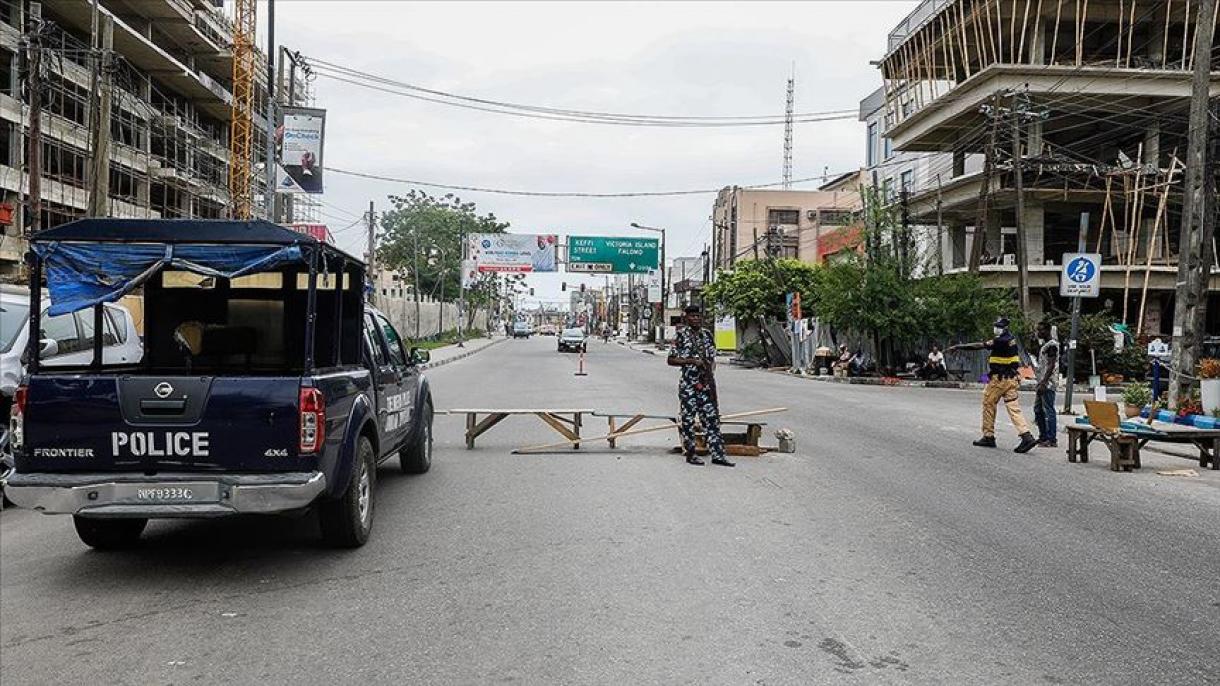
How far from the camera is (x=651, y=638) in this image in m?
4.90

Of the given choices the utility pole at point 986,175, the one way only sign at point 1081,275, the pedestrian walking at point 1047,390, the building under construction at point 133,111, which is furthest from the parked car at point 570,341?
the pedestrian walking at point 1047,390

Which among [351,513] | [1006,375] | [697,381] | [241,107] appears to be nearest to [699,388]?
[697,381]

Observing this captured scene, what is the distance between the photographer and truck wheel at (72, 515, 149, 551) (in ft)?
21.7

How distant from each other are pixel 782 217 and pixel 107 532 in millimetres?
67723

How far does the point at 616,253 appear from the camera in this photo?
5356cm

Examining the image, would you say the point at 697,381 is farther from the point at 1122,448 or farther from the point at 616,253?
the point at 616,253

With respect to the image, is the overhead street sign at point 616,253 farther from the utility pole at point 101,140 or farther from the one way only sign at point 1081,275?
the one way only sign at point 1081,275

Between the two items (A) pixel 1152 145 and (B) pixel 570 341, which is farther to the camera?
(B) pixel 570 341

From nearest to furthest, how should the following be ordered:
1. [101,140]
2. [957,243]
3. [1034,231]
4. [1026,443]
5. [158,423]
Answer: [158,423], [1026,443], [101,140], [1034,231], [957,243]

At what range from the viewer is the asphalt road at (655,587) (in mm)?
4590

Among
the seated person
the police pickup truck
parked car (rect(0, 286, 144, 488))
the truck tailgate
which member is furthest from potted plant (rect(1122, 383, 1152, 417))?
parked car (rect(0, 286, 144, 488))

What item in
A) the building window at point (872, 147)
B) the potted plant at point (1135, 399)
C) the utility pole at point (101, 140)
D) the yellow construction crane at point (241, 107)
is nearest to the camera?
the potted plant at point (1135, 399)

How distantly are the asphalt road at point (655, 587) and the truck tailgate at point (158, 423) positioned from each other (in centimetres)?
80

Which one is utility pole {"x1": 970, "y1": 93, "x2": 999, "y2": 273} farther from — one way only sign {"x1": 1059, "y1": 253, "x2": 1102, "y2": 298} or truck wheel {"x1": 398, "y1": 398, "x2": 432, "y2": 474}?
truck wheel {"x1": 398, "y1": 398, "x2": 432, "y2": 474}
